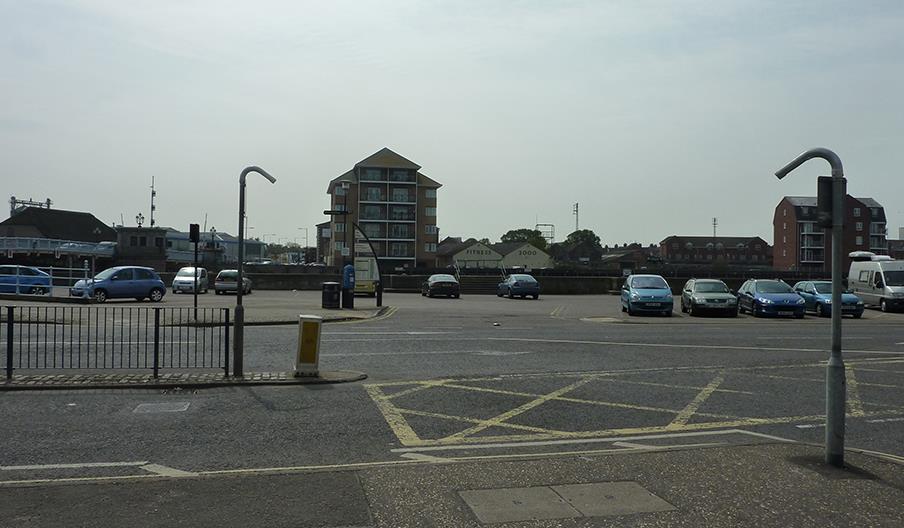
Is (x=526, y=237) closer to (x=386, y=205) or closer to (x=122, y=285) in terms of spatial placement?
(x=386, y=205)

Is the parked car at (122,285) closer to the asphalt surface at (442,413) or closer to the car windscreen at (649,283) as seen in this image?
the asphalt surface at (442,413)

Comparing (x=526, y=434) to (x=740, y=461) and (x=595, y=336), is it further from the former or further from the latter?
(x=595, y=336)

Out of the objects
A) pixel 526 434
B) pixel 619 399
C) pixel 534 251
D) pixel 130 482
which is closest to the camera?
pixel 130 482

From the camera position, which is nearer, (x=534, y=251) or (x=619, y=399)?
(x=619, y=399)

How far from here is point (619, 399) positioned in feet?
30.1

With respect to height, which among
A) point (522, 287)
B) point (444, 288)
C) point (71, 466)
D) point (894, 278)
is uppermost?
point (894, 278)

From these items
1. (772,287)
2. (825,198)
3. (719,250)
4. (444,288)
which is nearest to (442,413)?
(825,198)

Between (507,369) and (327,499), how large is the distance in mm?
7030

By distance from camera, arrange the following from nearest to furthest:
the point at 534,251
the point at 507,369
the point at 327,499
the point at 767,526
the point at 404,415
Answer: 1. the point at 767,526
2. the point at 327,499
3. the point at 404,415
4. the point at 507,369
5. the point at 534,251

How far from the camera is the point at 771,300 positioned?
85.5ft

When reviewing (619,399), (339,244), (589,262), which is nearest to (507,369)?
(619,399)

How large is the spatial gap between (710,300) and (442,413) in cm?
2074

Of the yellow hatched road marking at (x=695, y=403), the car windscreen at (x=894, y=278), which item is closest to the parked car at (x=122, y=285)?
the yellow hatched road marking at (x=695, y=403)

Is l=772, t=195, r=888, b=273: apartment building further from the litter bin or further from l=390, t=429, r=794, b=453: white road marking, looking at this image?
l=390, t=429, r=794, b=453: white road marking
